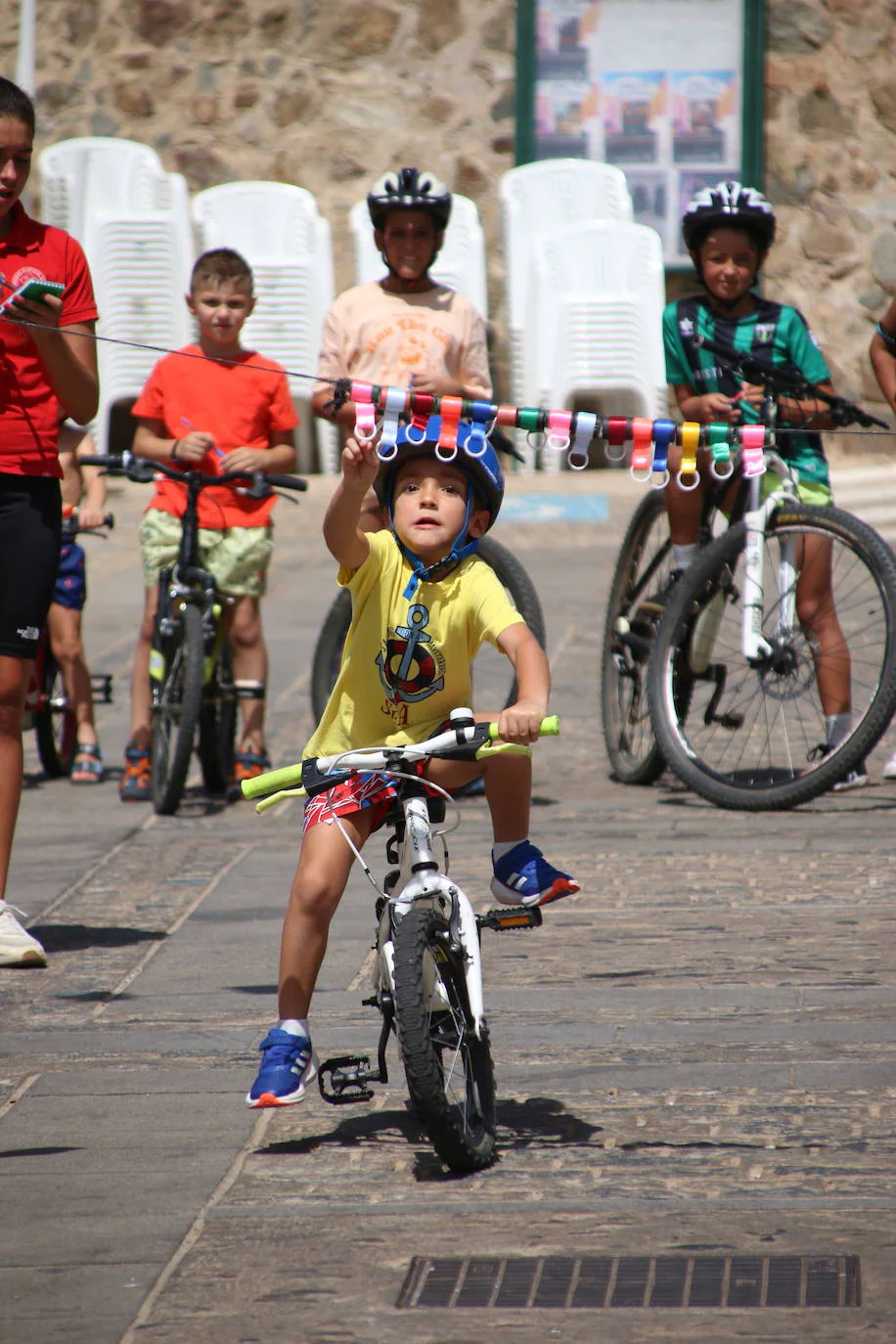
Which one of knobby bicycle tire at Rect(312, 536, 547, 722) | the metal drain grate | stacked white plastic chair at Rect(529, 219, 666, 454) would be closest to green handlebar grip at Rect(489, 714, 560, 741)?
the metal drain grate

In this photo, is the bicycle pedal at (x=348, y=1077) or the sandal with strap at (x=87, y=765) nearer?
the bicycle pedal at (x=348, y=1077)

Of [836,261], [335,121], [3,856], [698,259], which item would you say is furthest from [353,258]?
[3,856]

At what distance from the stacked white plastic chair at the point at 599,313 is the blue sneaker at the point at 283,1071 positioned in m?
10.5

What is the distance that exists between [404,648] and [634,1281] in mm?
1369

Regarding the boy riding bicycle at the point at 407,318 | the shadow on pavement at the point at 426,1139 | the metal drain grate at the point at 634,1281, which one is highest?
the boy riding bicycle at the point at 407,318

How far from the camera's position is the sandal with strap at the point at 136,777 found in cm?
721

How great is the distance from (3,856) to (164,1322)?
228cm

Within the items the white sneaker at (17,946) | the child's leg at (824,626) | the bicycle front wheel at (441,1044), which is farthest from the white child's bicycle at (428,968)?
the child's leg at (824,626)

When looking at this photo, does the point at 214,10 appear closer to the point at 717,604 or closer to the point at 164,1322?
the point at 717,604

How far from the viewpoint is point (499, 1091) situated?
409 centimetres

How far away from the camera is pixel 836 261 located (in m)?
15.1

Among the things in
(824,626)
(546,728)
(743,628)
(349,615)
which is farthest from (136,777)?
(546,728)

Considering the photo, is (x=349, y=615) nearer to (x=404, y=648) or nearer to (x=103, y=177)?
(x=404, y=648)

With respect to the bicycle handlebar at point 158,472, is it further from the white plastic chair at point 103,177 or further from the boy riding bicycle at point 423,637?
the white plastic chair at point 103,177
